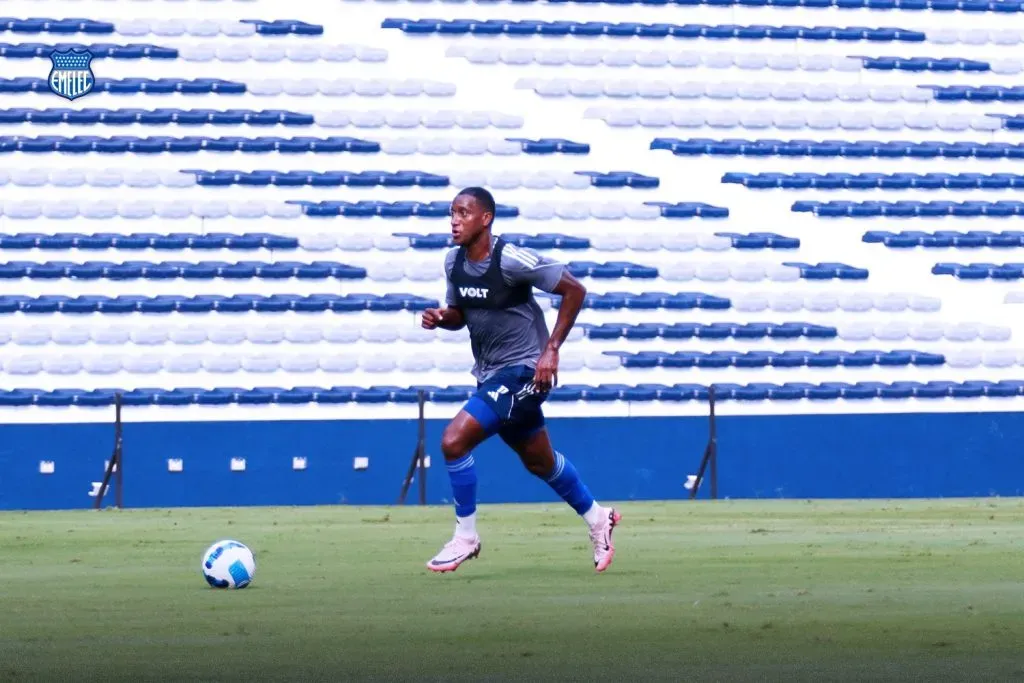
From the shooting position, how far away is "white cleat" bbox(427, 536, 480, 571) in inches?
334

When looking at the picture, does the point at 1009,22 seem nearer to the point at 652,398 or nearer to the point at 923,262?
the point at 923,262

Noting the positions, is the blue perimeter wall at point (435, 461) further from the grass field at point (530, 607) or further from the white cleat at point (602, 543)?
the white cleat at point (602, 543)

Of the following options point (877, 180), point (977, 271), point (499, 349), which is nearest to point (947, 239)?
point (977, 271)

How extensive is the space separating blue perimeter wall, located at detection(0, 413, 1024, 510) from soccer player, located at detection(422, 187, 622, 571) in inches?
389

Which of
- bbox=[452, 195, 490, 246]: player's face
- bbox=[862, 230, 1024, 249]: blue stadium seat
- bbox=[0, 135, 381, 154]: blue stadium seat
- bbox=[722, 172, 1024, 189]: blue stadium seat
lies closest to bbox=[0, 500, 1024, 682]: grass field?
bbox=[452, 195, 490, 246]: player's face

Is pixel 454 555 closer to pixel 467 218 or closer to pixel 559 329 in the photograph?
pixel 559 329

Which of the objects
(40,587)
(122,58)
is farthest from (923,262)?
(40,587)

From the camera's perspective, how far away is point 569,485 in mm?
8867

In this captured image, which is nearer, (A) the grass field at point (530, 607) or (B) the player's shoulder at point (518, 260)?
(A) the grass field at point (530, 607)

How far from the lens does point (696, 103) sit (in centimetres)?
2253

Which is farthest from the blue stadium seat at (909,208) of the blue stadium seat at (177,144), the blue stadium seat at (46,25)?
the blue stadium seat at (46,25)

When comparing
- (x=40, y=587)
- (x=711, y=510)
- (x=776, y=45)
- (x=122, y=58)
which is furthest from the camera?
(x=776, y=45)

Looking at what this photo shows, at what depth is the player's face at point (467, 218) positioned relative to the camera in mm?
8492

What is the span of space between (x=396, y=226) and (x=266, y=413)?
8.87ft
